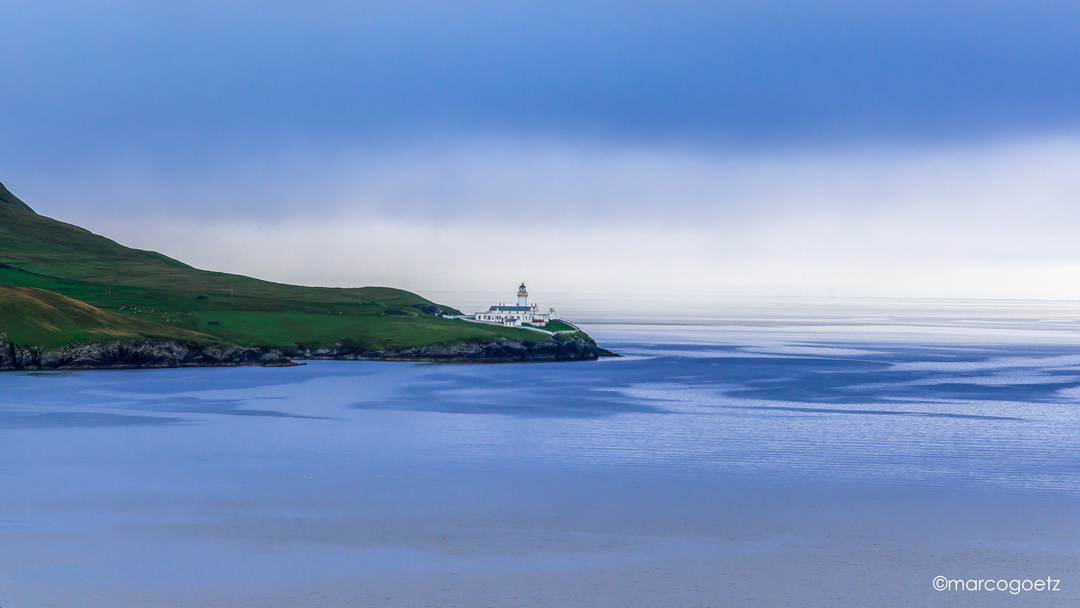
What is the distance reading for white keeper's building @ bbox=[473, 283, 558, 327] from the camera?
522ft

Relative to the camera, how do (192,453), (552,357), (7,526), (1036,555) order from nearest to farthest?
(1036,555), (7,526), (192,453), (552,357)

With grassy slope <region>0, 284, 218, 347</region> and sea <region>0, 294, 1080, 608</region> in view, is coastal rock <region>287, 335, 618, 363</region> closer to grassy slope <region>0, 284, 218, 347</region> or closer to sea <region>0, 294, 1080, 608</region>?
grassy slope <region>0, 284, 218, 347</region>

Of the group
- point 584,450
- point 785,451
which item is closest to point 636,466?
point 584,450

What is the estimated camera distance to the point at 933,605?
2231 centimetres

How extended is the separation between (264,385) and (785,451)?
56.4 m

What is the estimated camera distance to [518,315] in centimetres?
16000

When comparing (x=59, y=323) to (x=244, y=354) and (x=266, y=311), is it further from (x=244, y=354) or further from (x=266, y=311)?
(x=266, y=311)

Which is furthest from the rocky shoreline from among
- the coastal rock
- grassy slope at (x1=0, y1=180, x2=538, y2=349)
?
grassy slope at (x1=0, y1=180, x2=538, y2=349)

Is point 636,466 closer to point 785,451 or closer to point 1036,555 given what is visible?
point 785,451

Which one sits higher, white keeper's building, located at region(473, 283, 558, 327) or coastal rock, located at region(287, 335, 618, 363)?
white keeper's building, located at region(473, 283, 558, 327)

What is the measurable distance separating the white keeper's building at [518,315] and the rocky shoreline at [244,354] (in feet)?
70.6

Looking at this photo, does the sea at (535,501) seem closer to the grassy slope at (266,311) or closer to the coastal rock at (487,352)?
the coastal rock at (487,352)

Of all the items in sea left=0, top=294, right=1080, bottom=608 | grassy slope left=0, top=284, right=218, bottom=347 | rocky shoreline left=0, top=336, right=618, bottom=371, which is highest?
grassy slope left=0, top=284, right=218, bottom=347

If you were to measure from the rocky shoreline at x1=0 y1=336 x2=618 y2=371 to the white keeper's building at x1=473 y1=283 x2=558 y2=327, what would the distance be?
21525mm
